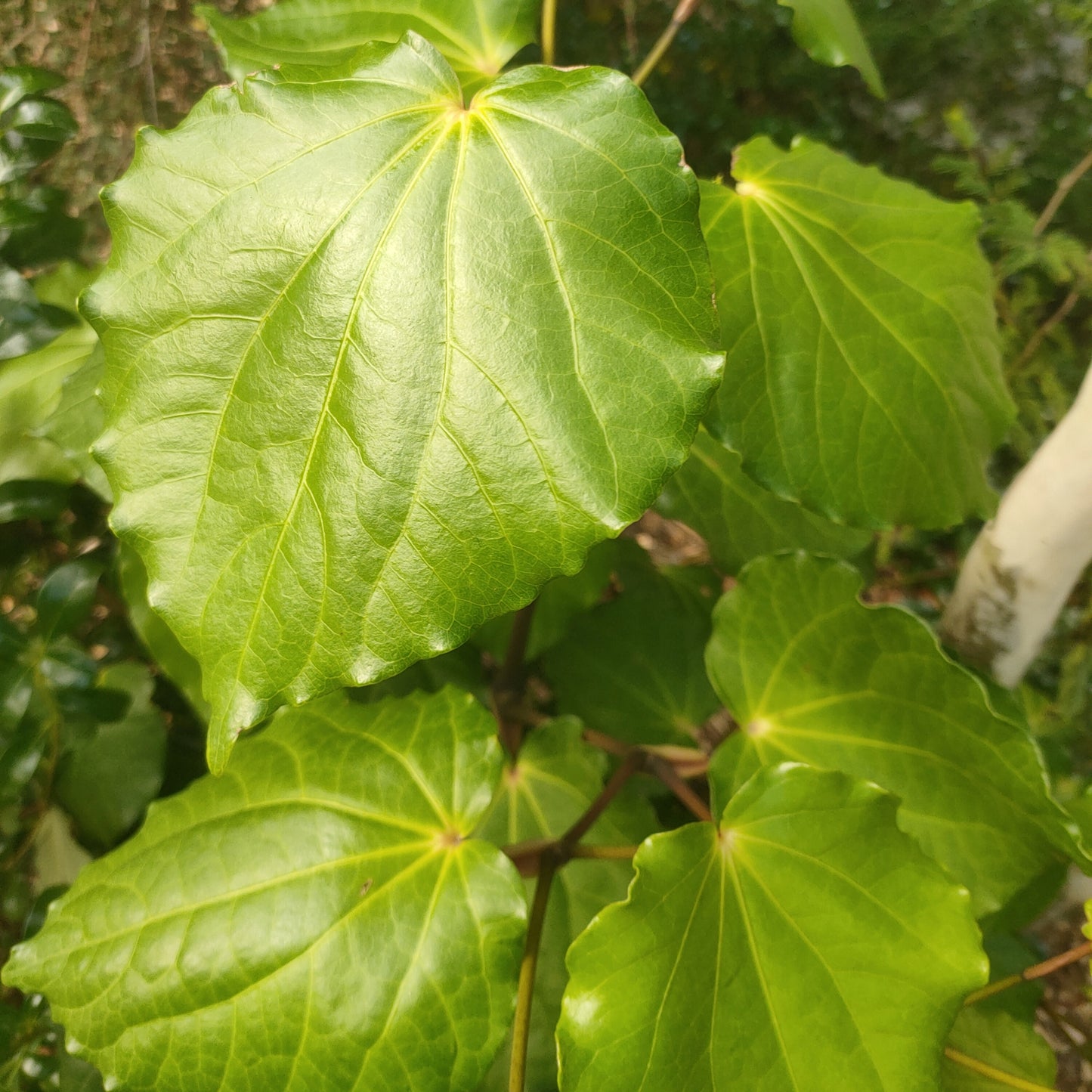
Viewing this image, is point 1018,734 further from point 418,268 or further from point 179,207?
point 179,207

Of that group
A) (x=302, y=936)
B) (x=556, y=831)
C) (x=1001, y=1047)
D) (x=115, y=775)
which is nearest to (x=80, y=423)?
(x=115, y=775)

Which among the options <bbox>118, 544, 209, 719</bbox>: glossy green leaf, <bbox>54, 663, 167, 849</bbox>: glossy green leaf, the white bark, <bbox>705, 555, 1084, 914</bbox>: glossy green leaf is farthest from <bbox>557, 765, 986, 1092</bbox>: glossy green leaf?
→ <bbox>54, 663, 167, 849</bbox>: glossy green leaf

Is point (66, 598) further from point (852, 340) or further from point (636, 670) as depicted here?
point (852, 340)

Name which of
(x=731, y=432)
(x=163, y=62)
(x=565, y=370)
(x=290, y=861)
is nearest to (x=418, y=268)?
(x=565, y=370)

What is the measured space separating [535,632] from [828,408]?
0.43 metres

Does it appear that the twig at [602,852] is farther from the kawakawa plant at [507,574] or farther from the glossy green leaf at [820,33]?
the glossy green leaf at [820,33]

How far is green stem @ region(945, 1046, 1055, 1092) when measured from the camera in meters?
0.63

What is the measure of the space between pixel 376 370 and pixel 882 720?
1.74 ft

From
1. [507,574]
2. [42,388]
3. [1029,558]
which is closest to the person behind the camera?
[507,574]

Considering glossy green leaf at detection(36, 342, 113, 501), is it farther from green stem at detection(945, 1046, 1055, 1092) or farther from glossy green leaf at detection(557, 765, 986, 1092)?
green stem at detection(945, 1046, 1055, 1092)

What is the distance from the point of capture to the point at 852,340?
2.06 feet

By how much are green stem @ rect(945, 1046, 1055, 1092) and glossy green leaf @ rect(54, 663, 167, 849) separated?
0.80 meters

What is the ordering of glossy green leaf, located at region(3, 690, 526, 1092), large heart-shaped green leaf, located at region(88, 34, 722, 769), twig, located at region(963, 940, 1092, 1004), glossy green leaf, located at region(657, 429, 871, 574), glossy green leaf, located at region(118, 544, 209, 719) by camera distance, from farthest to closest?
glossy green leaf, located at region(657, 429, 871, 574) < glossy green leaf, located at region(118, 544, 209, 719) < twig, located at region(963, 940, 1092, 1004) < glossy green leaf, located at region(3, 690, 526, 1092) < large heart-shaped green leaf, located at region(88, 34, 722, 769)

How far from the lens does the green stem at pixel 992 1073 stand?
2.07 ft
